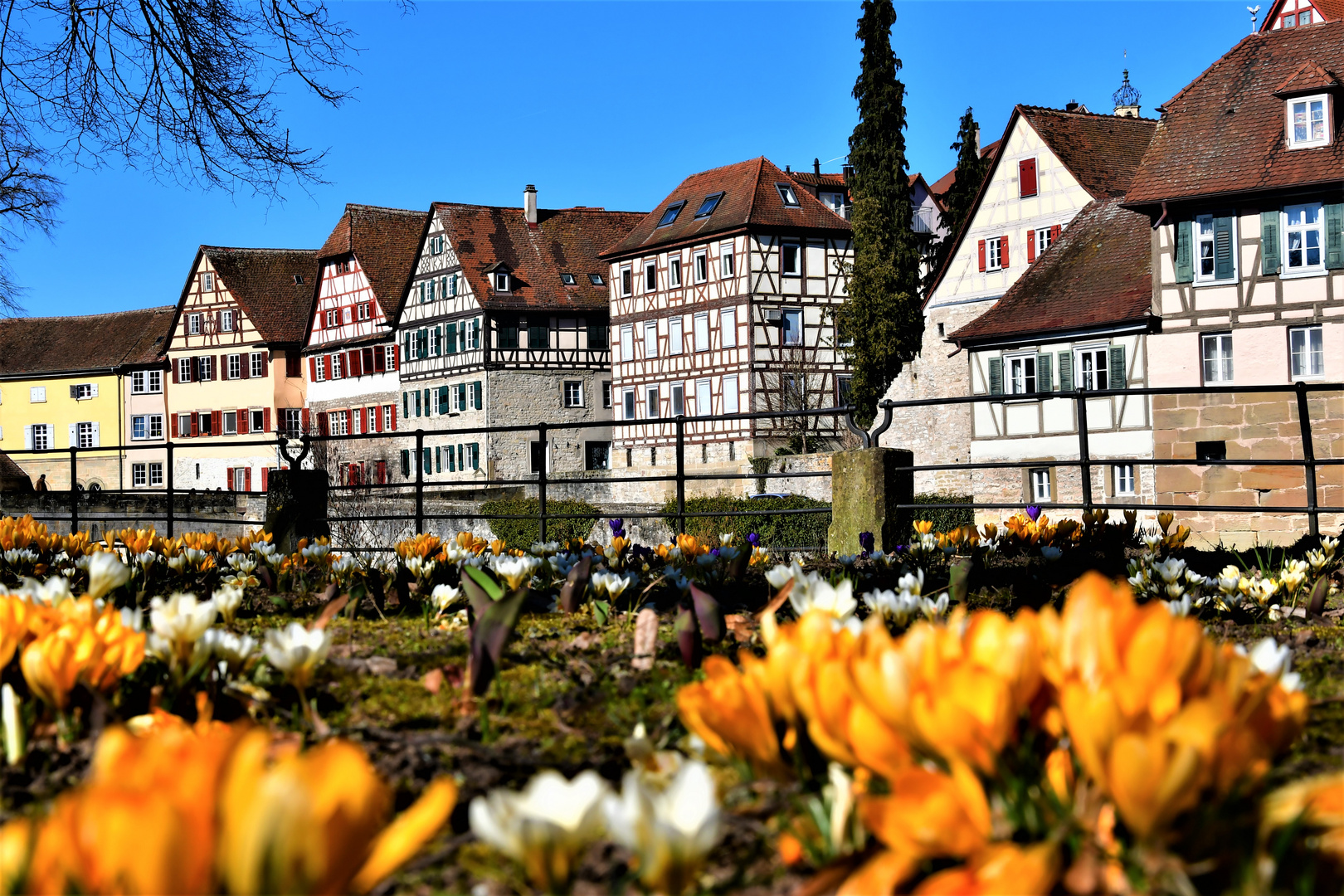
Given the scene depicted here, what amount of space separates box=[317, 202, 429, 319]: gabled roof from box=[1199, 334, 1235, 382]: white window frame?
33806 millimetres

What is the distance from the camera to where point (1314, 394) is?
2303 centimetres

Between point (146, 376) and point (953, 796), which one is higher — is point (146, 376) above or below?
above

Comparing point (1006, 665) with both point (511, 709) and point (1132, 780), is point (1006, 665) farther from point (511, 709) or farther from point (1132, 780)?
point (511, 709)

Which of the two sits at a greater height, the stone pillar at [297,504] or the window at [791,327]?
the window at [791,327]

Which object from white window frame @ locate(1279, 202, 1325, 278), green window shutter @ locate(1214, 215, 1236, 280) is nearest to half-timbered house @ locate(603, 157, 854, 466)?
green window shutter @ locate(1214, 215, 1236, 280)

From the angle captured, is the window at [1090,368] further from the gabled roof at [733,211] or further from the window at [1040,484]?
the gabled roof at [733,211]

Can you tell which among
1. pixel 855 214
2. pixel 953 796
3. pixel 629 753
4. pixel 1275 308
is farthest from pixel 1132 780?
pixel 855 214

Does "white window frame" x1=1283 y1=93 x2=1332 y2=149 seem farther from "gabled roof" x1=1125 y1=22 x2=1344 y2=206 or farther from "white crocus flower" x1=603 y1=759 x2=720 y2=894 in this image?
"white crocus flower" x1=603 y1=759 x2=720 y2=894

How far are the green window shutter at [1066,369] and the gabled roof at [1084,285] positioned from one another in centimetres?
62

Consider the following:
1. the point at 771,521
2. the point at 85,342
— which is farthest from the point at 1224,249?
the point at 85,342

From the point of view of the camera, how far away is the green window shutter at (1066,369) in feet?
95.6

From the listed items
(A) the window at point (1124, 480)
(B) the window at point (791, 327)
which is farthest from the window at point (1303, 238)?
(B) the window at point (791, 327)

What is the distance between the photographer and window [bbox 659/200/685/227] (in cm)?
4644

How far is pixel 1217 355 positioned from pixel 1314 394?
2591mm
